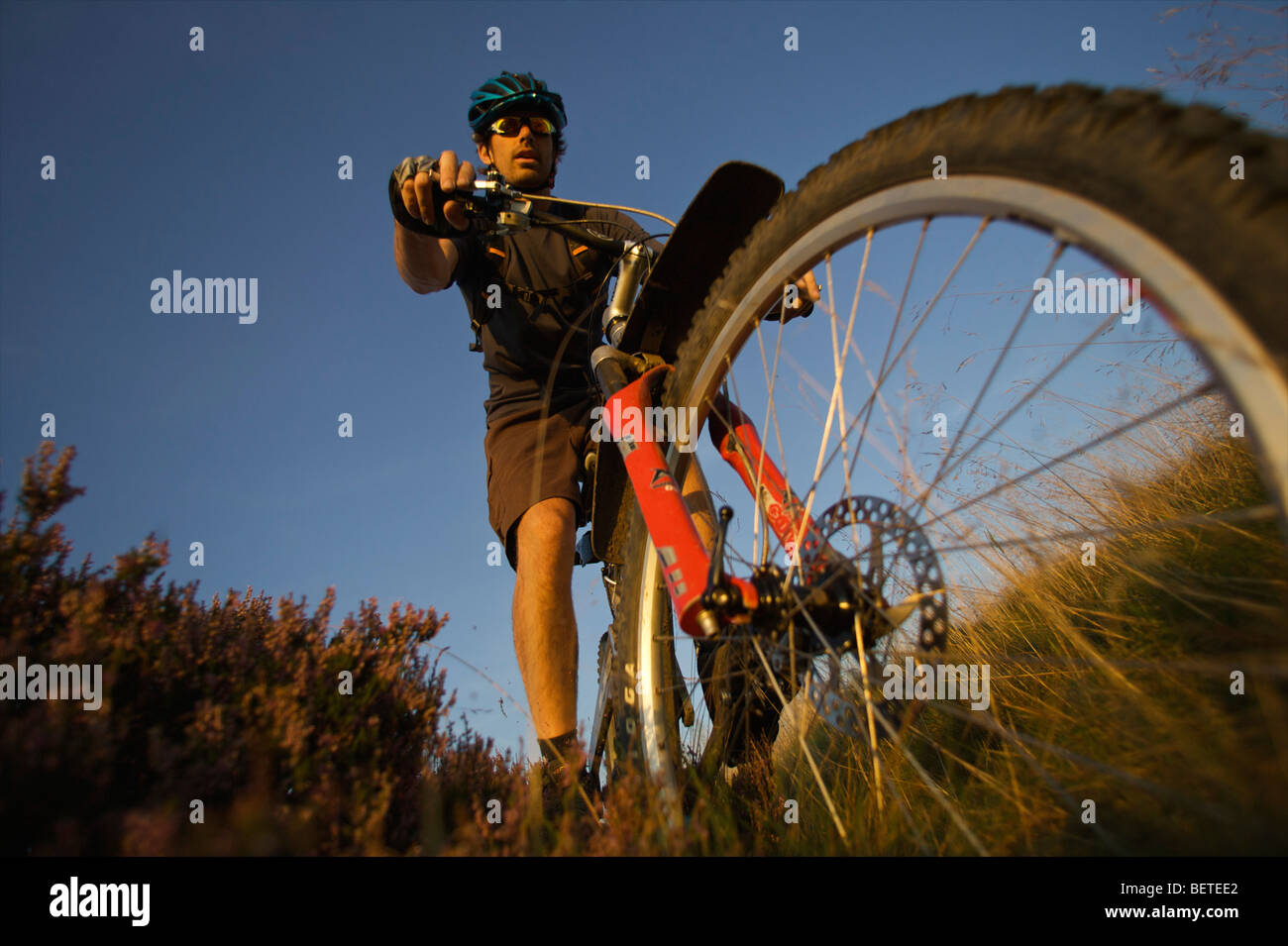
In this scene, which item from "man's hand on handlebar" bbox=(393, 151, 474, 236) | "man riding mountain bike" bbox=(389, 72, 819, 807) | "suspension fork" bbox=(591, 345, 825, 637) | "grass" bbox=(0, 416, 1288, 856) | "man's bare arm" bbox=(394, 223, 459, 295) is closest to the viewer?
"grass" bbox=(0, 416, 1288, 856)

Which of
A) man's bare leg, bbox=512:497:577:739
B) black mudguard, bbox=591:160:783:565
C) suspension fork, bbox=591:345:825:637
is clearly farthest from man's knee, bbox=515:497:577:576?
suspension fork, bbox=591:345:825:637

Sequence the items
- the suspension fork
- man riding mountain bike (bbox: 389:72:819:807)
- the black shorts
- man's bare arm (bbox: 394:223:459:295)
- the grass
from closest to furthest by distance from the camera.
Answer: the grass → the suspension fork → man riding mountain bike (bbox: 389:72:819:807) → man's bare arm (bbox: 394:223:459:295) → the black shorts

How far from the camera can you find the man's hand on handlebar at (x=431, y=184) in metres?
2.03

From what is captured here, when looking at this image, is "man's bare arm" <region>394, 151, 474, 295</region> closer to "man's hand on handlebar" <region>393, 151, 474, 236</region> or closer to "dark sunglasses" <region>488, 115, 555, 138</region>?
"man's hand on handlebar" <region>393, 151, 474, 236</region>

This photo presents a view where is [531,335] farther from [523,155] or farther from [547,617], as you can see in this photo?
[547,617]

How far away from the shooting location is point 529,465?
110 inches

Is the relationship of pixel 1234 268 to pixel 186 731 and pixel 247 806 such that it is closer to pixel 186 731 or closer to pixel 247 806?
pixel 247 806

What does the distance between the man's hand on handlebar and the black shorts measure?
87cm

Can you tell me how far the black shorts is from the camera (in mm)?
2734

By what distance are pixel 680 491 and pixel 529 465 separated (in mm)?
1098

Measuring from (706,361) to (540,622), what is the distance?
121 centimetres

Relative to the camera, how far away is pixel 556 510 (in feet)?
8.79
